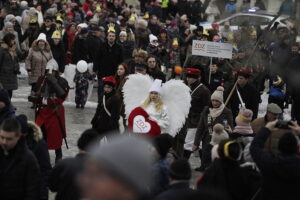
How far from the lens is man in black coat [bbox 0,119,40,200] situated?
Result: 647 centimetres

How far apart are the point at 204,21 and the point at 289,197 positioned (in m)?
22.5

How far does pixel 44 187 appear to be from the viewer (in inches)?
286

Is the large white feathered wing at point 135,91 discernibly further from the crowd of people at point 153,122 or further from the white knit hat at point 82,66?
the white knit hat at point 82,66

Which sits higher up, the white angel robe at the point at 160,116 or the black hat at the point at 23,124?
the black hat at the point at 23,124

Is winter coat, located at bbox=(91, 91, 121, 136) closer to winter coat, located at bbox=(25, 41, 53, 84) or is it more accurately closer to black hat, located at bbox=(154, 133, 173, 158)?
black hat, located at bbox=(154, 133, 173, 158)

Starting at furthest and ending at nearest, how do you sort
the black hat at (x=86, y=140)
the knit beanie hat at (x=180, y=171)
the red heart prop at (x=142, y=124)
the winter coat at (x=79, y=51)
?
the winter coat at (x=79, y=51), the red heart prop at (x=142, y=124), the black hat at (x=86, y=140), the knit beanie hat at (x=180, y=171)

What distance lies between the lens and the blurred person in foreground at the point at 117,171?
2.98 meters

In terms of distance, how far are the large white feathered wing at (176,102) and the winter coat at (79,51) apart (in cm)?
773

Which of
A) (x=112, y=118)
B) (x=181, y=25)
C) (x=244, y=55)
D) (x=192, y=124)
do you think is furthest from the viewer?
(x=181, y=25)

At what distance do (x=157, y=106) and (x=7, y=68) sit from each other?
5064 mm

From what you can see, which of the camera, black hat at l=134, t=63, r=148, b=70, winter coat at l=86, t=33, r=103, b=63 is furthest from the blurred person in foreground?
winter coat at l=86, t=33, r=103, b=63

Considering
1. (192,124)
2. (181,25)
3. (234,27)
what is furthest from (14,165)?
(181,25)

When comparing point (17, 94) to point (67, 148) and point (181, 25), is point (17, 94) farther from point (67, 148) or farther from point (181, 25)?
point (181, 25)

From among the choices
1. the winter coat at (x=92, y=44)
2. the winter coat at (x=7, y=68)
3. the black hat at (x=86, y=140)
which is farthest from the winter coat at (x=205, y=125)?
the winter coat at (x=92, y=44)
